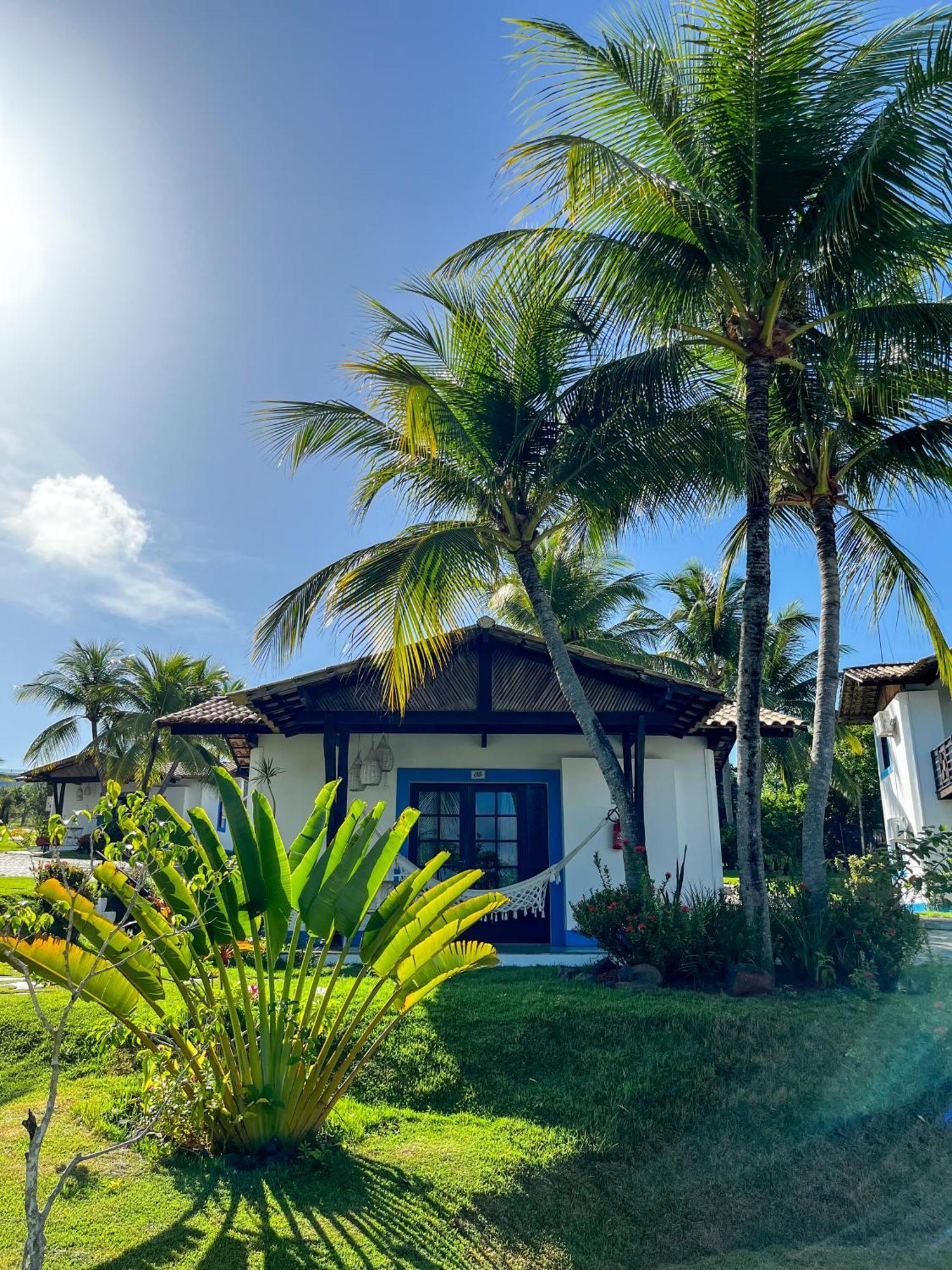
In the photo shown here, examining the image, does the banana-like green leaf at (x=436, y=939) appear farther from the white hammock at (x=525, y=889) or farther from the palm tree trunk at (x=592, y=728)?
the white hammock at (x=525, y=889)

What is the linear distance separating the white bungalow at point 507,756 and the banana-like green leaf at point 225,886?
5337mm

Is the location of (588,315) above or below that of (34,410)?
above

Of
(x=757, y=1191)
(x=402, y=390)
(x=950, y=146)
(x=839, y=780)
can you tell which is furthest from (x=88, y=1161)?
(x=839, y=780)

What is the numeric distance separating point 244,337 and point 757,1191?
27.8ft

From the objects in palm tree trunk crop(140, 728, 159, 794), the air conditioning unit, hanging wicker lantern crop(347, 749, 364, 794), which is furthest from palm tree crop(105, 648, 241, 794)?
the air conditioning unit

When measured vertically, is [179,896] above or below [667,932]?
above

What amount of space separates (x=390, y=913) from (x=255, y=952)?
2.12 feet

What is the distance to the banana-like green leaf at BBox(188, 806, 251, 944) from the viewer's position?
12.3 ft

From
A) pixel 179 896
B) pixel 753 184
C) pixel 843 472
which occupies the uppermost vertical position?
pixel 753 184

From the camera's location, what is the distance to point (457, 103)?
302 inches

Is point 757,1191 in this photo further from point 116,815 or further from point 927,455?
point 927,455

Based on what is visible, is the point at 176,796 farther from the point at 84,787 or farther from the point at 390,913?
the point at 390,913

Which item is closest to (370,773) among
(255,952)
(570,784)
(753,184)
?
(570,784)

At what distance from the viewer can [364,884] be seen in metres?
3.90
